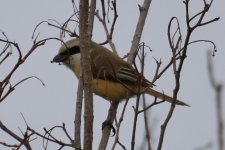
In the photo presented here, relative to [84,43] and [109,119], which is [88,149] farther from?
[109,119]

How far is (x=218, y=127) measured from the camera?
1.52 metres

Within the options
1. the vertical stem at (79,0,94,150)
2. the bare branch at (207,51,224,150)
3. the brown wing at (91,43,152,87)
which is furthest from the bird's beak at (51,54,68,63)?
the bare branch at (207,51,224,150)

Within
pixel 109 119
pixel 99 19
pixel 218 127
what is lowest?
pixel 218 127

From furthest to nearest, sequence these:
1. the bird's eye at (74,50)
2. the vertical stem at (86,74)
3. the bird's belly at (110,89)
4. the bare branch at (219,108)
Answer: the bird's eye at (74,50), the bird's belly at (110,89), the vertical stem at (86,74), the bare branch at (219,108)

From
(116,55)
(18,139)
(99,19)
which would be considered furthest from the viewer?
(116,55)

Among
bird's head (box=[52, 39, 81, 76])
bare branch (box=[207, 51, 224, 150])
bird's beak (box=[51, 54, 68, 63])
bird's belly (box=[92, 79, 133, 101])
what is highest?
bird's head (box=[52, 39, 81, 76])

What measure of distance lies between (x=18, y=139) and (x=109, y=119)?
4.83 ft

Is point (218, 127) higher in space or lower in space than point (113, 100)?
lower

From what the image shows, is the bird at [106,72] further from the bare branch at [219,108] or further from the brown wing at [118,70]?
the bare branch at [219,108]

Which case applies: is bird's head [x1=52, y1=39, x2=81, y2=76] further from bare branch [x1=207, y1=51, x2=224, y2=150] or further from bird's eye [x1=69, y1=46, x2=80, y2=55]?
bare branch [x1=207, y1=51, x2=224, y2=150]

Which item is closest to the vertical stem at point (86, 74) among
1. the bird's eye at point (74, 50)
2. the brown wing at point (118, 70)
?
the brown wing at point (118, 70)

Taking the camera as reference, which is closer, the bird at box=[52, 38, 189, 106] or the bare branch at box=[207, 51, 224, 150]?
the bare branch at box=[207, 51, 224, 150]

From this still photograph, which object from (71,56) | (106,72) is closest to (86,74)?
(106,72)

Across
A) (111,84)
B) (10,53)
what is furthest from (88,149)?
(111,84)
